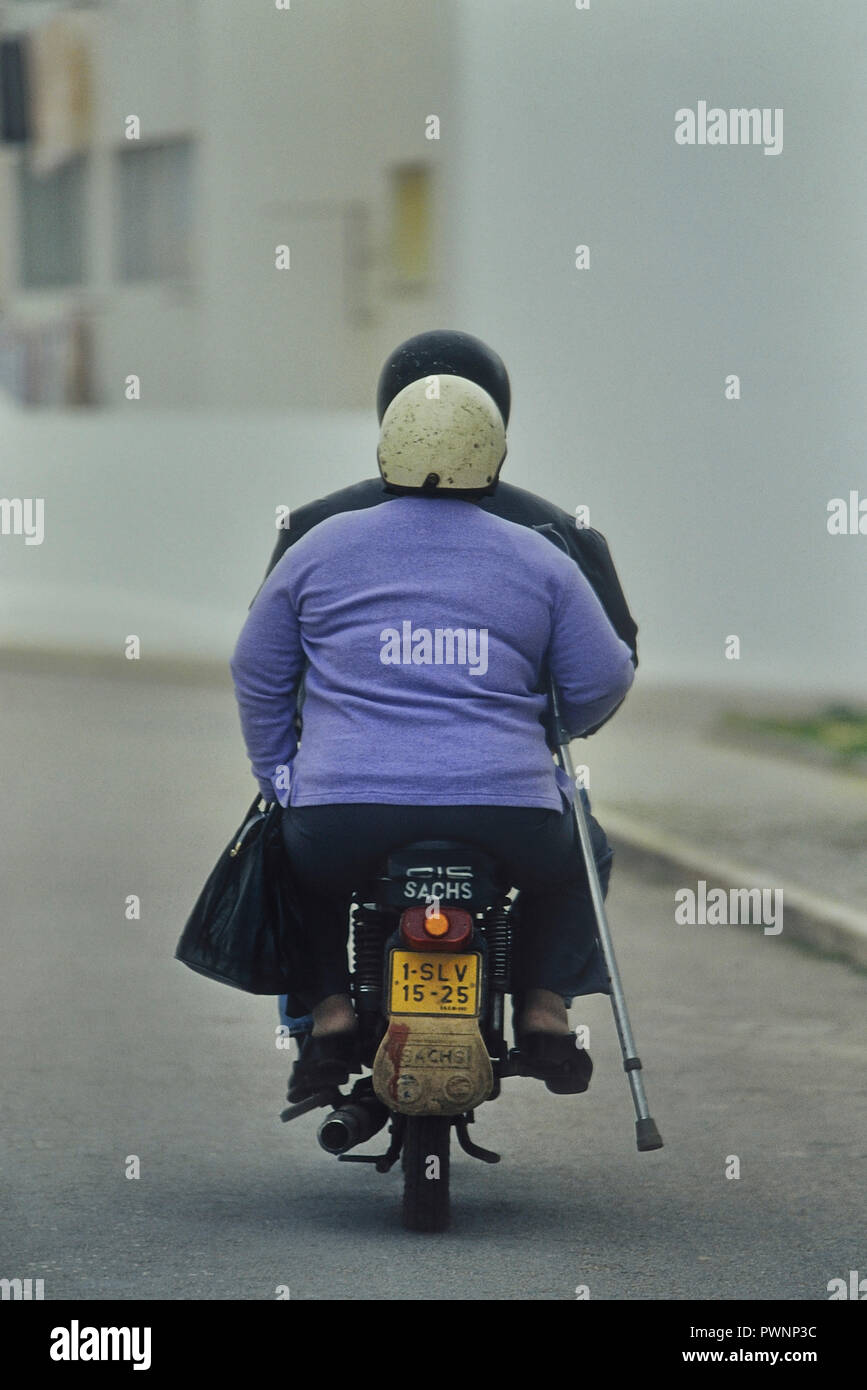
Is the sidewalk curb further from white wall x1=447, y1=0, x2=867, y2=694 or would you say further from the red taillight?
white wall x1=447, y1=0, x2=867, y2=694

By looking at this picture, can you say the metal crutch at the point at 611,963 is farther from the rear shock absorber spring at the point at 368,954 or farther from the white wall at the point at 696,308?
the white wall at the point at 696,308

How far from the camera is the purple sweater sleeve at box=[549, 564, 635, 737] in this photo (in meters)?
5.14

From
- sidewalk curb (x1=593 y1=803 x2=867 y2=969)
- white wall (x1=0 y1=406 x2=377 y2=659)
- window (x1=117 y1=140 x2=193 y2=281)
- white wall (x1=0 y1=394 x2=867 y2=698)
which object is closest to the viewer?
sidewalk curb (x1=593 y1=803 x2=867 y2=969)

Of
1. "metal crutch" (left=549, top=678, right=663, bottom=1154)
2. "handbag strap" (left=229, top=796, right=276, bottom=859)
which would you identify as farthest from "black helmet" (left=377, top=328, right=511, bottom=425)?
"handbag strap" (left=229, top=796, right=276, bottom=859)

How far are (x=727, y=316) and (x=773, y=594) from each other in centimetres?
186

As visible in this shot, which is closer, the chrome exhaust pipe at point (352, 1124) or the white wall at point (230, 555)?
the chrome exhaust pipe at point (352, 1124)

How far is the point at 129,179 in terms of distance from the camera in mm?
26094

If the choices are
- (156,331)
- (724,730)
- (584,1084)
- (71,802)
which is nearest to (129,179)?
(156,331)

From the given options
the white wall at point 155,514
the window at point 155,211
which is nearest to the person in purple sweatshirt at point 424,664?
the white wall at point 155,514

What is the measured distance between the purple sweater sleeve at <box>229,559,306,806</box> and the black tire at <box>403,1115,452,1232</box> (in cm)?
73

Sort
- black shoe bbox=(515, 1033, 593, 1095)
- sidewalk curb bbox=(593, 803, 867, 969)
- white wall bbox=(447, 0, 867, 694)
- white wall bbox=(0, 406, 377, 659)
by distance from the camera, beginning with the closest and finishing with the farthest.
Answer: black shoe bbox=(515, 1033, 593, 1095) → sidewalk curb bbox=(593, 803, 867, 969) → white wall bbox=(447, 0, 867, 694) → white wall bbox=(0, 406, 377, 659)

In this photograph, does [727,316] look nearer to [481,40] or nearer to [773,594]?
[773,594]

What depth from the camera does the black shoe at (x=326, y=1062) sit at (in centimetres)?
520

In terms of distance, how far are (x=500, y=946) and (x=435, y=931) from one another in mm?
329
